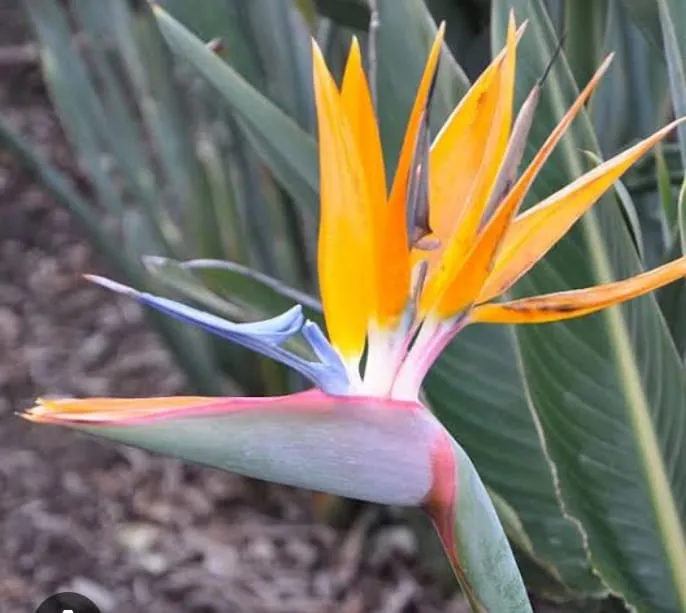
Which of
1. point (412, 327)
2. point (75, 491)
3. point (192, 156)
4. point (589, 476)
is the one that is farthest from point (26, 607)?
point (412, 327)

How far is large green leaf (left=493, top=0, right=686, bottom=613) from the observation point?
71 centimetres

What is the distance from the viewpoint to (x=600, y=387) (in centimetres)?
73

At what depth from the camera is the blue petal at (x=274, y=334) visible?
39 cm

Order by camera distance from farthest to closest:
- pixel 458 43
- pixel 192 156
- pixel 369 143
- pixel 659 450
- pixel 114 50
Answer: pixel 114 50 → pixel 192 156 → pixel 458 43 → pixel 659 450 → pixel 369 143

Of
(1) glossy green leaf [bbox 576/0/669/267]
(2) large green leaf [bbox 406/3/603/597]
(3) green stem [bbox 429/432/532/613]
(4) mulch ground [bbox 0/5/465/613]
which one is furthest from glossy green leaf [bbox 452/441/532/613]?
(4) mulch ground [bbox 0/5/465/613]

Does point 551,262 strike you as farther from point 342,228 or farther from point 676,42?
point 342,228

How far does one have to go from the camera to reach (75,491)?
1.42 metres

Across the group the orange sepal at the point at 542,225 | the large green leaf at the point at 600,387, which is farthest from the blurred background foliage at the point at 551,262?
the orange sepal at the point at 542,225

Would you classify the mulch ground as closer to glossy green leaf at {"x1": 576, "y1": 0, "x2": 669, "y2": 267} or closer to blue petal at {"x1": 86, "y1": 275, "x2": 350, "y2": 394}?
glossy green leaf at {"x1": 576, "y1": 0, "x2": 669, "y2": 267}

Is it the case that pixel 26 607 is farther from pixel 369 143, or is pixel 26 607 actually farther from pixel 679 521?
pixel 369 143

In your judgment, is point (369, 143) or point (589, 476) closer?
point (369, 143)

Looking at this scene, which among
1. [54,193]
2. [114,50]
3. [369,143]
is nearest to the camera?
[369,143]

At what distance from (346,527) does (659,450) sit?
670mm

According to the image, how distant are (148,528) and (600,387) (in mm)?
779
